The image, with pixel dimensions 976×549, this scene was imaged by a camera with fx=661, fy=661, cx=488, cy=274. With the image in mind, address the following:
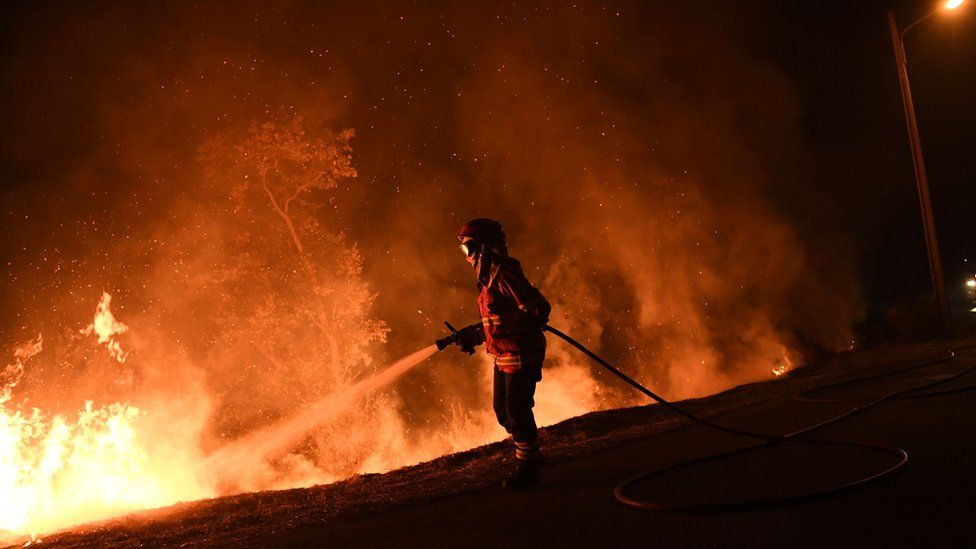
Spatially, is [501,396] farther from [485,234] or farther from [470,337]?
[485,234]

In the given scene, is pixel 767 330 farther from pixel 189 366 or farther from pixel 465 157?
pixel 189 366

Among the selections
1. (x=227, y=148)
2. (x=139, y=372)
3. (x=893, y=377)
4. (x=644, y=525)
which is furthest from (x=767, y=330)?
(x=644, y=525)

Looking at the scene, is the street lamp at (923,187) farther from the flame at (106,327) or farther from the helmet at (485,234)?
the flame at (106,327)

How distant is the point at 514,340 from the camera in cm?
474

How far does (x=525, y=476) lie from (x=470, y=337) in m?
1.09

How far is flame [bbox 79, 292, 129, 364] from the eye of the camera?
19.0m

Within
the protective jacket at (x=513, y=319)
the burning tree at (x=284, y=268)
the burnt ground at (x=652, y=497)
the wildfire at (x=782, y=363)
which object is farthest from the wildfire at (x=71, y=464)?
the wildfire at (x=782, y=363)

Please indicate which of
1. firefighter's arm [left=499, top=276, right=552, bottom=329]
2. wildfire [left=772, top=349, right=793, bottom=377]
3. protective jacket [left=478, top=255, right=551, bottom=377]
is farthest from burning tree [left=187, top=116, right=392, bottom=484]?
firefighter's arm [left=499, top=276, right=552, bottom=329]

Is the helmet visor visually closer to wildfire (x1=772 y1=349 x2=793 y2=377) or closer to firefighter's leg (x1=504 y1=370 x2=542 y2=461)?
firefighter's leg (x1=504 y1=370 x2=542 y2=461)

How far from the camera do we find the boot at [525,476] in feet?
14.9

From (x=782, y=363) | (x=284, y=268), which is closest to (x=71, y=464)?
(x=284, y=268)

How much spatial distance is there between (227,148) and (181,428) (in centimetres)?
821

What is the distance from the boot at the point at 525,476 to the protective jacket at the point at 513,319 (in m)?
0.63

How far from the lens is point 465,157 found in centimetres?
2770
